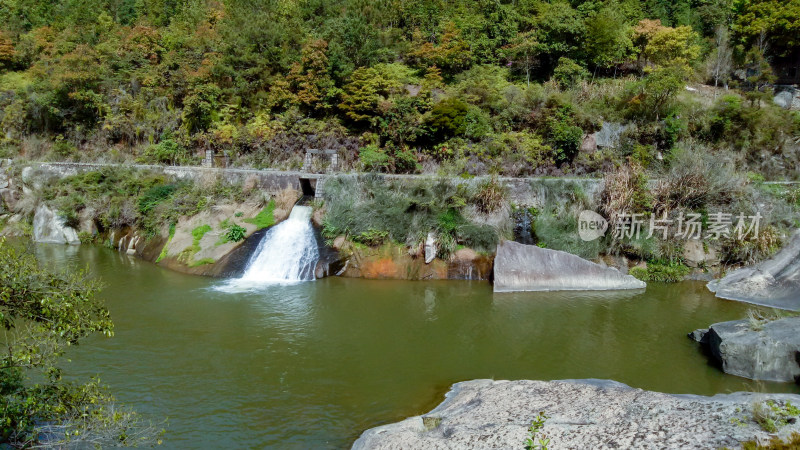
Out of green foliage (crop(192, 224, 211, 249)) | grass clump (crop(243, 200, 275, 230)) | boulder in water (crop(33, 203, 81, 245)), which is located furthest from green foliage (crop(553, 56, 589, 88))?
boulder in water (crop(33, 203, 81, 245))

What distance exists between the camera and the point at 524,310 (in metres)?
13.2

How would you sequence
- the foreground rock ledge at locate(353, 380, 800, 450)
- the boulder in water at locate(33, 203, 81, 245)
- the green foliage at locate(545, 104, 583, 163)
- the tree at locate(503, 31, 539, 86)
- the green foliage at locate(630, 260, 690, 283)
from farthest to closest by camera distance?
the tree at locate(503, 31, 539, 86) < the green foliage at locate(545, 104, 583, 163) < the boulder in water at locate(33, 203, 81, 245) < the green foliage at locate(630, 260, 690, 283) < the foreground rock ledge at locate(353, 380, 800, 450)

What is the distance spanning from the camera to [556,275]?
14836mm

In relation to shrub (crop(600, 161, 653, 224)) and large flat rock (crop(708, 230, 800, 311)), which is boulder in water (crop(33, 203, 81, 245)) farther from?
large flat rock (crop(708, 230, 800, 311))

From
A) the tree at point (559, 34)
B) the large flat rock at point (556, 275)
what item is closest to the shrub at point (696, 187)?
the large flat rock at point (556, 275)

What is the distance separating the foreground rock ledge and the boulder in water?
56.1 ft

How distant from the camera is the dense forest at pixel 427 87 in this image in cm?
2111

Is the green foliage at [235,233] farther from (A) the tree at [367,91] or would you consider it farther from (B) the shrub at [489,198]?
(A) the tree at [367,91]

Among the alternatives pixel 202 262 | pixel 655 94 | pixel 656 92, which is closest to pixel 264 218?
pixel 202 262

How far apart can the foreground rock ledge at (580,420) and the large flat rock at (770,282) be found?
8.30m

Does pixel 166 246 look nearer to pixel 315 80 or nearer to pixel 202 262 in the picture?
pixel 202 262

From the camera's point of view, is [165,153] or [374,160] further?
[165,153]

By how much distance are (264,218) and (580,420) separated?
13.1m

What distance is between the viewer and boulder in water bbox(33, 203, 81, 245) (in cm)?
1956
